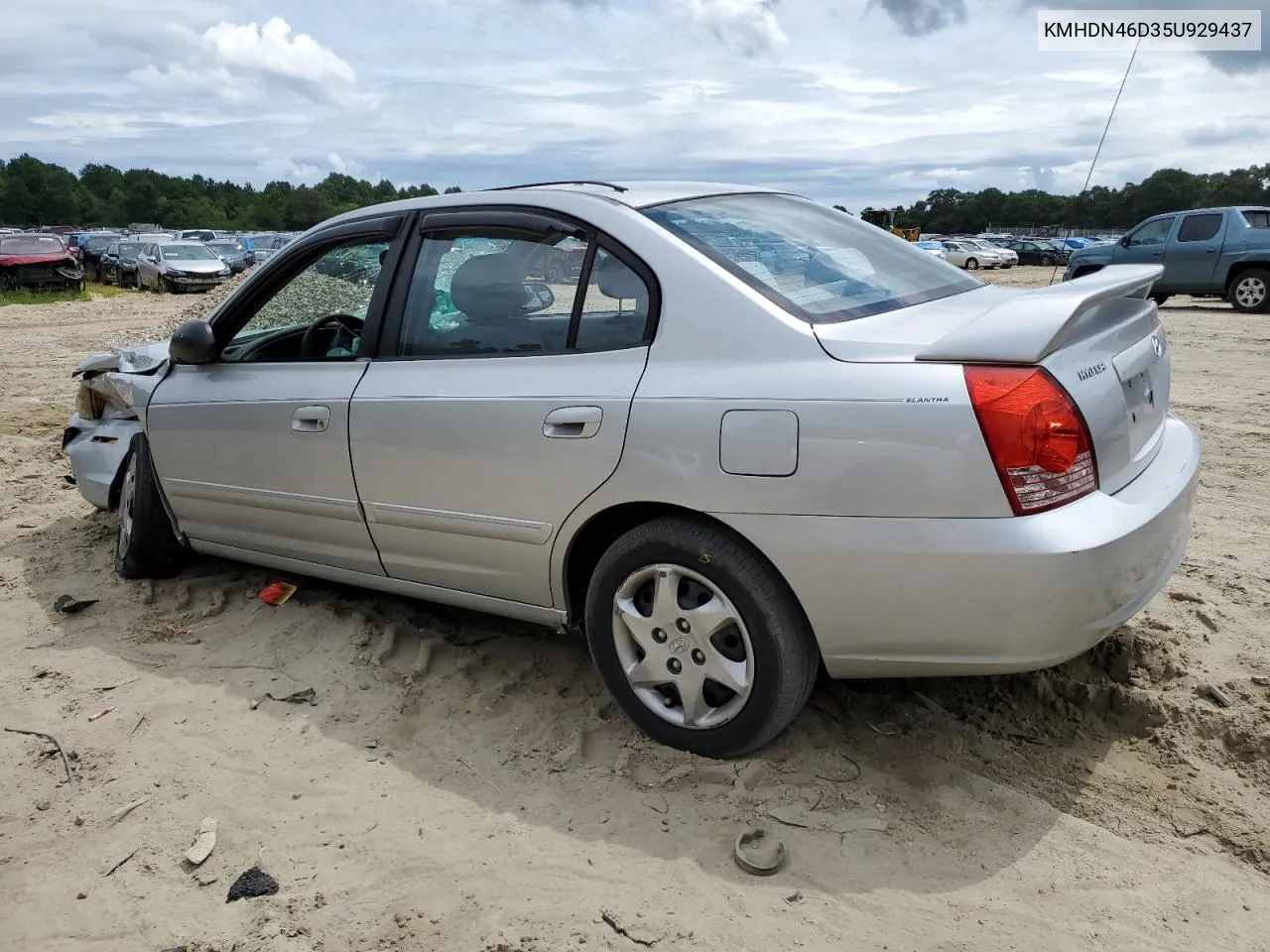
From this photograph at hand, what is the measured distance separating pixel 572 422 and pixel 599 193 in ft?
2.68

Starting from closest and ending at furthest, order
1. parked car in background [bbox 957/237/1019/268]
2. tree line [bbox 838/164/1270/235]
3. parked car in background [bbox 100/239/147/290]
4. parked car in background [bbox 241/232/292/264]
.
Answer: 1. parked car in background [bbox 100/239/147/290]
2. parked car in background [bbox 241/232/292/264]
3. parked car in background [bbox 957/237/1019/268]
4. tree line [bbox 838/164/1270/235]

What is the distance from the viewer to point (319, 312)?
161 inches

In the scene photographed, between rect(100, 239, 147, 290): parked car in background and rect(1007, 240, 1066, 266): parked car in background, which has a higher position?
rect(1007, 240, 1066, 266): parked car in background

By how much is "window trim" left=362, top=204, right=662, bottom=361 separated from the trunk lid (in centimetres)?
60

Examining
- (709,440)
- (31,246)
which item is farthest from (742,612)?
(31,246)

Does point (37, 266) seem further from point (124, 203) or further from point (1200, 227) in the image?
point (124, 203)

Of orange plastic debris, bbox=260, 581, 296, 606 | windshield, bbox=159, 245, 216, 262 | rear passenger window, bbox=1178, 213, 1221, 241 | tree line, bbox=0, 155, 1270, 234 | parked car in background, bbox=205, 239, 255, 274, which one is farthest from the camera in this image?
tree line, bbox=0, 155, 1270, 234

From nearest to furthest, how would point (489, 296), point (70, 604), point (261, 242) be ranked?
point (489, 296), point (70, 604), point (261, 242)

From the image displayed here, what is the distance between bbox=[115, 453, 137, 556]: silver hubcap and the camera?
4.56m

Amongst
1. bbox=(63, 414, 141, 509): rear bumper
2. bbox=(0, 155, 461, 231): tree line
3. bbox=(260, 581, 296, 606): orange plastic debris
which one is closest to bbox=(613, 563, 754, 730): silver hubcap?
bbox=(260, 581, 296, 606): orange plastic debris

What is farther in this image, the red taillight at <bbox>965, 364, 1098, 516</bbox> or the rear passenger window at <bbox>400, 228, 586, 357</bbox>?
the rear passenger window at <bbox>400, 228, 586, 357</bbox>

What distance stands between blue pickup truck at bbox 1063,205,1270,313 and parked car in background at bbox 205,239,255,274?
958 inches

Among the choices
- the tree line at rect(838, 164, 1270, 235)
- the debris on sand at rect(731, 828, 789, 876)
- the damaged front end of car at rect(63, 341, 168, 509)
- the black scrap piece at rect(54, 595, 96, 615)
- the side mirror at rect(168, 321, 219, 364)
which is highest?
the tree line at rect(838, 164, 1270, 235)

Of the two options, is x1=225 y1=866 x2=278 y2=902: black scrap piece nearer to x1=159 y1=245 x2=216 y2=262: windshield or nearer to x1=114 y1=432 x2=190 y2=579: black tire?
x1=114 y1=432 x2=190 y2=579: black tire
